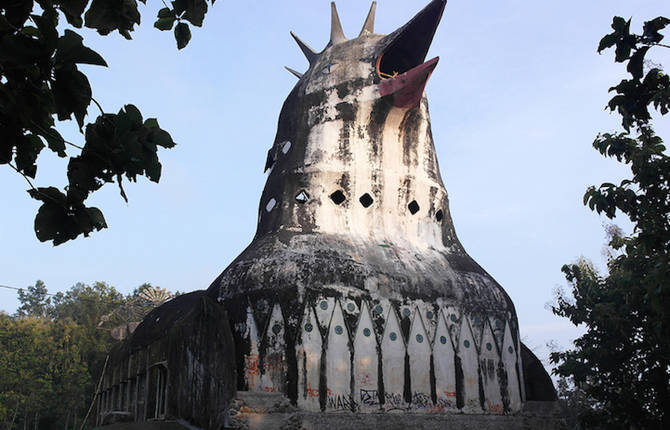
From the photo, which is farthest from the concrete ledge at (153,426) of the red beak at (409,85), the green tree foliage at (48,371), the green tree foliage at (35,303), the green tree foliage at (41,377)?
the green tree foliage at (35,303)

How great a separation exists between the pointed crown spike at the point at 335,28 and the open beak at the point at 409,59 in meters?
1.09

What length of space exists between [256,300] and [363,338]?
178 centimetres

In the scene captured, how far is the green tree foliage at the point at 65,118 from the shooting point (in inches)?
126

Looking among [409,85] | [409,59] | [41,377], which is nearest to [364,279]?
[409,85]

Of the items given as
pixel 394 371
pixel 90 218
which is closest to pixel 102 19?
pixel 90 218

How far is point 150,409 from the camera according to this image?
1248cm

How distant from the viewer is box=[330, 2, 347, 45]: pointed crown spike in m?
13.9

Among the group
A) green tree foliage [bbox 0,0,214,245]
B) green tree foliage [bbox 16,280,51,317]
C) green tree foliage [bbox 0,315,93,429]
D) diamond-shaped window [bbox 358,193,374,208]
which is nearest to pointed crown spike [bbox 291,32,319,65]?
diamond-shaped window [bbox 358,193,374,208]

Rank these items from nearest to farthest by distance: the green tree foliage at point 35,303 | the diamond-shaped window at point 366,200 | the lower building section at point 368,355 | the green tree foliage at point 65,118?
the green tree foliage at point 65,118 → the lower building section at point 368,355 → the diamond-shaped window at point 366,200 → the green tree foliage at point 35,303

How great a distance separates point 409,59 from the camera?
13680 millimetres

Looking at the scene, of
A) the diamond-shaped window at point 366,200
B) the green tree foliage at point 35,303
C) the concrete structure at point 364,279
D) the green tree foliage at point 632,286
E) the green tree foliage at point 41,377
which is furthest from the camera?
the green tree foliage at point 35,303

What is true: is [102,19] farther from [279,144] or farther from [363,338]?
[279,144]

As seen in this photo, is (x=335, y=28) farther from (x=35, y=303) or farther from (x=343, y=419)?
(x=35, y=303)

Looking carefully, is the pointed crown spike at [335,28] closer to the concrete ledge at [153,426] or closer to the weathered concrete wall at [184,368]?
the weathered concrete wall at [184,368]
